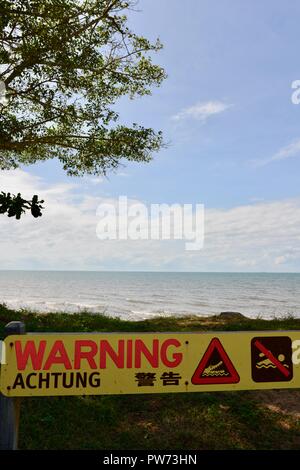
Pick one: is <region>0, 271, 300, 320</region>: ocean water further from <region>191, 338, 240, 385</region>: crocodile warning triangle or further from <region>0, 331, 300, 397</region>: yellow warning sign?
<region>191, 338, 240, 385</region>: crocodile warning triangle

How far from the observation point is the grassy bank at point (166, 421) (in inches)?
239

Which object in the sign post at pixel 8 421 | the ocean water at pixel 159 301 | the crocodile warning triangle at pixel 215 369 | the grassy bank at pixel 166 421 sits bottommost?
the ocean water at pixel 159 301

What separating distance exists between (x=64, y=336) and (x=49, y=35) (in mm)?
10619

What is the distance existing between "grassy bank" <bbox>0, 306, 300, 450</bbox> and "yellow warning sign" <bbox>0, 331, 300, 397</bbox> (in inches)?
63.2

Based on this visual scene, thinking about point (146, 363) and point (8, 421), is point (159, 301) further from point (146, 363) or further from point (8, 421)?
point (8, 421)

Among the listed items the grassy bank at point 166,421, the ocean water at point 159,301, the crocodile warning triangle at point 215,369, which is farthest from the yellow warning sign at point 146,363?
the ocean water at point 159,301

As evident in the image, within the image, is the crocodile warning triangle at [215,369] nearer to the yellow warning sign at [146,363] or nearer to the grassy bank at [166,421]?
the yellow warning sign at [146,363]

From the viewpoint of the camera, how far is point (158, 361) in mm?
5008

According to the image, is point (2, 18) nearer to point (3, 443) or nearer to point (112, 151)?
point (112, 151)

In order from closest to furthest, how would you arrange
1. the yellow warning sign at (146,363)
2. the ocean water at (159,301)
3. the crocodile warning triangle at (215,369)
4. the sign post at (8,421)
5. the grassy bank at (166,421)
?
the sign post at (8,421) → the yellow warning sign at (146,363) → the crocodile warning triangle at (215,369) → the grassy bank at (166,421) → the ocean water at (159,301)

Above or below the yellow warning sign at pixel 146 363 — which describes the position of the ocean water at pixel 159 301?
below

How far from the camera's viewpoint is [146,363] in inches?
197

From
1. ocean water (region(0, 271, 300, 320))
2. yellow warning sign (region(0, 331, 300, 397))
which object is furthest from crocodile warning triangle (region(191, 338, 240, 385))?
ocean water (region(0, 271, 300, 320))
